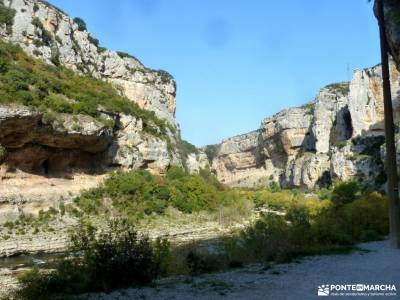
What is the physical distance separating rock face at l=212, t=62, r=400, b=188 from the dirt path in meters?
44.2

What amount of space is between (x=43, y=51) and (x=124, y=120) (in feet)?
42.1

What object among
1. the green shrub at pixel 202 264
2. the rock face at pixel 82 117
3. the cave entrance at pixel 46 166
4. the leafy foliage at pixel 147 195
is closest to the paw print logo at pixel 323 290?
the green shrub at pixel 202 264

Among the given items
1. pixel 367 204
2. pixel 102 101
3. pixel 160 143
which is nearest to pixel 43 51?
pixel 102 101

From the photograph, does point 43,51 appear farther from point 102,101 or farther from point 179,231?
point 179,231

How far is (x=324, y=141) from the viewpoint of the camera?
84.3m

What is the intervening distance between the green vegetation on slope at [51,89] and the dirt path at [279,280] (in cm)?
3066

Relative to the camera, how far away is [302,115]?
333ft

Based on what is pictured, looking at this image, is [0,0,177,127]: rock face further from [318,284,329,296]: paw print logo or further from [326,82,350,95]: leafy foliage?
[318,284,329,296]: paw print logo

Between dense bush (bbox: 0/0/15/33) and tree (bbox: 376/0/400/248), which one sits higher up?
dense bush (bbox: 0/0/15/33)

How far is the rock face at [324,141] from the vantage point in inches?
2549

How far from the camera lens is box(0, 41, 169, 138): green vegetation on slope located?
38.9 m

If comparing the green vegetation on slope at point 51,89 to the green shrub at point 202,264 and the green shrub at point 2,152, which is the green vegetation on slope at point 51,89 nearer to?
the green shrub at point 2,152

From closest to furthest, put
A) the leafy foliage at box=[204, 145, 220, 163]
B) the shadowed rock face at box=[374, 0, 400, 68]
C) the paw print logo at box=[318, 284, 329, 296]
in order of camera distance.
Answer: the paw print logo at box=[318, 284, 329, 296] → the shadowed rock face at box=[374, 0, 400, 68] → the leafy foliage at box=[204, 145, 220, 163]

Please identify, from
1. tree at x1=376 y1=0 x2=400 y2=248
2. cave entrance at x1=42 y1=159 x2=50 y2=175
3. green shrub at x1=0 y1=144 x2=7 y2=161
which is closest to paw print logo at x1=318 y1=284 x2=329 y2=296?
tree at x1=376 y1=0 x2=400 y2=248
